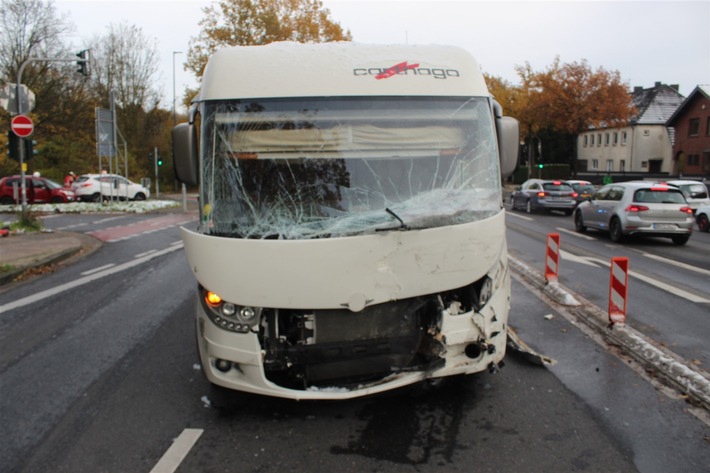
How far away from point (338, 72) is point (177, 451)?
296 cm

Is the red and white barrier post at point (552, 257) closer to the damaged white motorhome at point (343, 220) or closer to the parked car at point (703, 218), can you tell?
the damaged white motorhome at point (343, 220)

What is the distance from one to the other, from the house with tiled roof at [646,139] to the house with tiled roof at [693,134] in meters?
5.49

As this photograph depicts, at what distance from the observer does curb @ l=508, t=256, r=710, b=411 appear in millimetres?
4801

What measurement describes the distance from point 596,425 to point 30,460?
3.85 m

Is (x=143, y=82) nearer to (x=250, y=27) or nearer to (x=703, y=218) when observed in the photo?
(x=250, y=27)

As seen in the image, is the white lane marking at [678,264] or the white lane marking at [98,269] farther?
the white lane marking at [678,264]

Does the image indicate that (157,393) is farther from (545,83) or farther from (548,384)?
(545,83)

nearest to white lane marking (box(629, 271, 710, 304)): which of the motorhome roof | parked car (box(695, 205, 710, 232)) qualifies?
the motorhome roof

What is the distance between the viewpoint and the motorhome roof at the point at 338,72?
4492mm

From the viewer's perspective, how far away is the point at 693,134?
47.1 meters

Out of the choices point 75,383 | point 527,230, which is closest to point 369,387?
point 75,383

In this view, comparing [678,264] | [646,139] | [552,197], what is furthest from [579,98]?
[678,264]

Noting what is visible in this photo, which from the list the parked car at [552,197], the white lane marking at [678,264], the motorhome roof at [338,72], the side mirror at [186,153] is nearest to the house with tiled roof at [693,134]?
the parked car at [552,197]

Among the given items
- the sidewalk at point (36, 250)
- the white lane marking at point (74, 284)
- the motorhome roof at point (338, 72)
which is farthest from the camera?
the sidewalk at point (36, 250)
